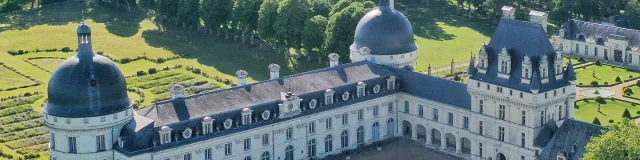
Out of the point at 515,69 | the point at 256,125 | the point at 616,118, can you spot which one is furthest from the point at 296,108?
the point at 616,118

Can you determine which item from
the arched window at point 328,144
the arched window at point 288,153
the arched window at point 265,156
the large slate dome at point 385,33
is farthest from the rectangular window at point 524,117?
the arched window at point 265,156

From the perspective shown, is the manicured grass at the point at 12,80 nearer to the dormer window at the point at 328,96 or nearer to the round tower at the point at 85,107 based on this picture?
the round tower at the point at 85,107

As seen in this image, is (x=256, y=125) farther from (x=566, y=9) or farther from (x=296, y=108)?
(x=566, y=9)

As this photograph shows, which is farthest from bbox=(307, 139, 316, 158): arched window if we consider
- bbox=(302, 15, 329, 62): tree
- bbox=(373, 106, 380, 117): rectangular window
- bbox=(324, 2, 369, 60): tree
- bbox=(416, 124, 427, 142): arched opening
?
bbox=(302, 15, 329, 62): tree

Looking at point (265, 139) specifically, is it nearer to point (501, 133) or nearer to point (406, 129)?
point (406, 129)

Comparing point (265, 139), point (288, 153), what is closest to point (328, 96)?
point (288, 153)

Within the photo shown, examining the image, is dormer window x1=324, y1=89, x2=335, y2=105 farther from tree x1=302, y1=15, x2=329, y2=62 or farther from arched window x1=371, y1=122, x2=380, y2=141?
tree x1=302, y1=15, x2=329, y2=62
